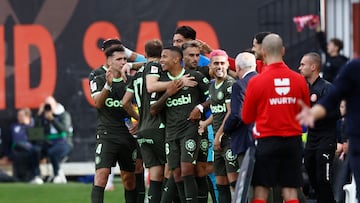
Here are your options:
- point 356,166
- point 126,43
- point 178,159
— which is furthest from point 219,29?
point 356,166

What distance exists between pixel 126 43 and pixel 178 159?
9378 millimetres

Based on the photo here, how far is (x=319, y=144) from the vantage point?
14.9 meters

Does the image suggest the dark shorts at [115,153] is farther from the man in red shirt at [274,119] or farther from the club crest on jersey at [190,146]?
the man in red shirt at [274,119]

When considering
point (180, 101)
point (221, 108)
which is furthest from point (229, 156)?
point (180, 101)

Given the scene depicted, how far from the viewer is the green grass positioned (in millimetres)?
18984

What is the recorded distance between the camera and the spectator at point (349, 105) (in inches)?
380

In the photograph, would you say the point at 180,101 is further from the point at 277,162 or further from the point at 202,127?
the point at 277,162

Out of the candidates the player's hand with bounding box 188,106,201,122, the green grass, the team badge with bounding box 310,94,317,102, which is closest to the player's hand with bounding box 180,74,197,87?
the player's hand with bounding box 188,106,201,122

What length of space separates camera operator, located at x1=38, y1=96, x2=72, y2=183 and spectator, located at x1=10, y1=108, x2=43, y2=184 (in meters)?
0.30

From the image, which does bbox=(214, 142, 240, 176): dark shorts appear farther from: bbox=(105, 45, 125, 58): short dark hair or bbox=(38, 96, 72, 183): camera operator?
bbox=(38, 96, 72, 183): camera operator

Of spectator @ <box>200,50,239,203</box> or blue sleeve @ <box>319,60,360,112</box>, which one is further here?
spectator @ <box>200,50,239,203</box>

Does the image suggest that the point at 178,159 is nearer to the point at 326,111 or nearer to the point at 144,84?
the point at 144,84

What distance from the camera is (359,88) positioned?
33.3ft

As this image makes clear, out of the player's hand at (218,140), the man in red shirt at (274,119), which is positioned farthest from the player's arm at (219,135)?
the man in red shirt at (274,119)
